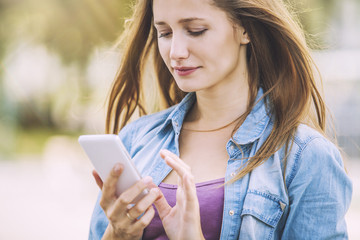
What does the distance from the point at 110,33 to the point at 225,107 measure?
659cm

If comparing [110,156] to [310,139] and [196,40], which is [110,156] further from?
[310,139]

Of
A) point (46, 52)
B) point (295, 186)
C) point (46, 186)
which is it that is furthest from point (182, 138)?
point (46, 52)

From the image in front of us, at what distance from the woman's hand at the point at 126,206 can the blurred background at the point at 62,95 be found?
326 centimetres

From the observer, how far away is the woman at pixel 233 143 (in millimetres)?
1789

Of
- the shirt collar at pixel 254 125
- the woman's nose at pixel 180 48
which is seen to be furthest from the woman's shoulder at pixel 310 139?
the woman's nose at pixel 180 48

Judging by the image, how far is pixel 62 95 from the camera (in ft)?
42.4

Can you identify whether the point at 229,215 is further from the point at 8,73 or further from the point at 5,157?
the point at 8,73

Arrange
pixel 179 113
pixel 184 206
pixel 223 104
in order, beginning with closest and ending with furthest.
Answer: pixel 184 206 < pixel 223 104 < pixel 179 113

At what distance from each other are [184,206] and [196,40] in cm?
64

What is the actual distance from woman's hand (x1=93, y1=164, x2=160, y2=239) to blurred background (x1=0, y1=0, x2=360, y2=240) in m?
3.26

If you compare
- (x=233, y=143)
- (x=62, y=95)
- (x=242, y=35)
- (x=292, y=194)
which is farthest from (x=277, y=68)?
(x=62, y=95)

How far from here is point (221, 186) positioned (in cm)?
190

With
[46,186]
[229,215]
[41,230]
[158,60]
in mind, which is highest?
[158,60]

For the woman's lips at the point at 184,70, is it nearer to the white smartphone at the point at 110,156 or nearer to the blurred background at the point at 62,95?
the white smartphone at the point at 110,156
